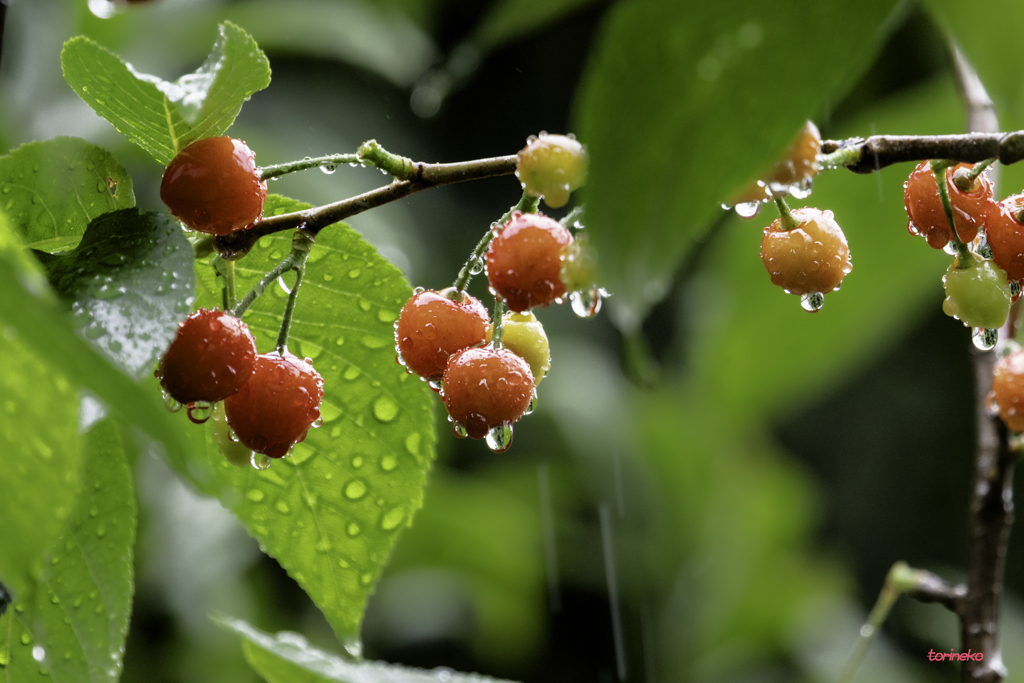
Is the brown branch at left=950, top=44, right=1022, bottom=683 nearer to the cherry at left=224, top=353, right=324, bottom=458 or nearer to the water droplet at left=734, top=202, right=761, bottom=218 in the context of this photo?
the water droplet at left=734, top=202, right=761, bottom=218

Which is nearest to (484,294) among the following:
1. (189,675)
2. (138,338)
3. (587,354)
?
(587,354)

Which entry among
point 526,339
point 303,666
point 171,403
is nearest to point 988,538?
point 526,339

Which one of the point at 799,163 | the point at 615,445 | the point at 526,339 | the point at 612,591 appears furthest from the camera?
the point at 615,445

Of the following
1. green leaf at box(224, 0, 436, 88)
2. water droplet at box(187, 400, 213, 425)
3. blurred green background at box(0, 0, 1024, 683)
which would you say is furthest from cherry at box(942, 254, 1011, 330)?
green leaf at box(224, 0, 436, 88)

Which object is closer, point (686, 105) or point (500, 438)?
point (686, 105)

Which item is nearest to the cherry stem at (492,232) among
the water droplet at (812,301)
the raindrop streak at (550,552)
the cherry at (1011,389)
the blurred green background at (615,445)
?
the water droplet at (812,301)

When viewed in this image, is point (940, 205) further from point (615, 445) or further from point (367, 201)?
point (615, 445)
